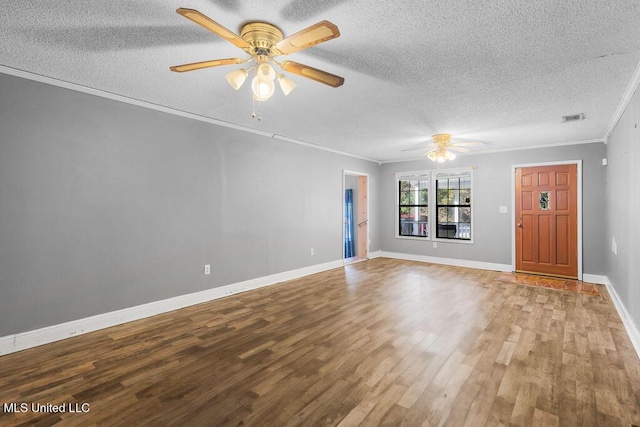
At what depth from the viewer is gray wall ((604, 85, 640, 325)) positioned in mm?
2766

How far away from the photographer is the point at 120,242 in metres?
3.30

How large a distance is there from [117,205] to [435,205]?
6160mm

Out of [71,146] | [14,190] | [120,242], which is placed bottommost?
[120,242]

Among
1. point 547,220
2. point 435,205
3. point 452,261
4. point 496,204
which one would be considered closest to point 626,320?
point 547,220

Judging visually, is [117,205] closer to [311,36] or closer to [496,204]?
[311,36]

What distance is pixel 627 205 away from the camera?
3166mm

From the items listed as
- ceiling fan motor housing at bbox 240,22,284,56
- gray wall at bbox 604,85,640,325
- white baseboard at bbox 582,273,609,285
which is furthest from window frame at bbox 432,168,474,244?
ceiling fan motor housing at bbox 240,22,284,56

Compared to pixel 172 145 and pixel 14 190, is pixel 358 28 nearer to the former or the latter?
pixel 172 145

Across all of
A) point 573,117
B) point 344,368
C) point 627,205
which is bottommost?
point 344,368

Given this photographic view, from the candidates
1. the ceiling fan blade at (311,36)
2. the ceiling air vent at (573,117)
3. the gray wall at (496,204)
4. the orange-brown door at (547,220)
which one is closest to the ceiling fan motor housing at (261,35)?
the ceiling fan blade at (311,36)

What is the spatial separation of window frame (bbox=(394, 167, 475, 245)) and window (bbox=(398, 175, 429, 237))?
5 cm

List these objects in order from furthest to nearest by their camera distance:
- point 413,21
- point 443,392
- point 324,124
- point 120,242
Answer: point 324,124, point 120,242, point 443,392, point 413,21

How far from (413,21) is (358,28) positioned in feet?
1.16

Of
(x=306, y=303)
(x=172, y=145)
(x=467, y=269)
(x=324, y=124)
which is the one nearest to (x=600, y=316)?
(x=467, y=269)
